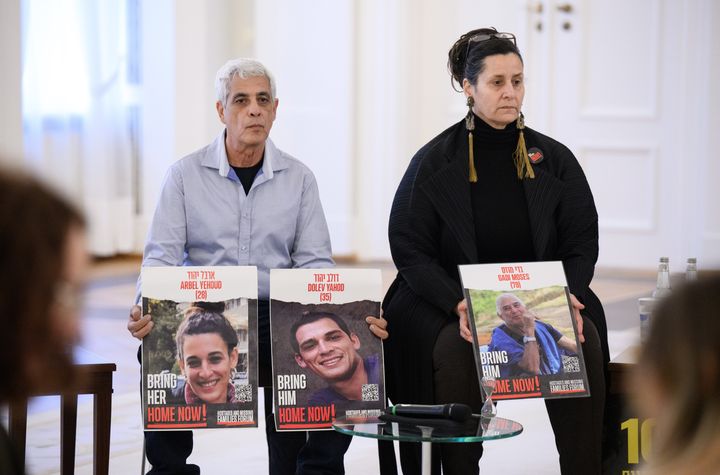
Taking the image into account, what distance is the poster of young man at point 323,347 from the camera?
288cm

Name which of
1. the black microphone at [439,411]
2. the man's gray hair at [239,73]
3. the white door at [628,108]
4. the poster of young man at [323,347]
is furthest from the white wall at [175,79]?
the black microphone at [439,411]

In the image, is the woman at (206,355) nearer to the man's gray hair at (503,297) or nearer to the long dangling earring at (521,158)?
the man's gray hair at (503,297)

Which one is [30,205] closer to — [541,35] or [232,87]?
[232,87]

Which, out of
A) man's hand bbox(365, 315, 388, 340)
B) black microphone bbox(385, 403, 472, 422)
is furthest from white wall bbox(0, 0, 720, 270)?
black microphone bbox(385, 403, 472, 422)

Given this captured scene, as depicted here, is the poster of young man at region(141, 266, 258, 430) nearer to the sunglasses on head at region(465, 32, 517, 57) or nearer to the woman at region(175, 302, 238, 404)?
the woman at region(175, 302, 238, 404)

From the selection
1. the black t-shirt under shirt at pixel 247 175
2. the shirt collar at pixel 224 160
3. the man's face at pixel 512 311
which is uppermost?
the shirt collar at pixel 224 160

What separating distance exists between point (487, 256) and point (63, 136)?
5.69m

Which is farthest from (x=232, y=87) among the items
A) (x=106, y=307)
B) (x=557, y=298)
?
(x=106, y=307)

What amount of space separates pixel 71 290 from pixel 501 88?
239cm

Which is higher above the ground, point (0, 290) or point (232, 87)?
point (232, 87)

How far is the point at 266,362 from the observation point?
3.12 meters

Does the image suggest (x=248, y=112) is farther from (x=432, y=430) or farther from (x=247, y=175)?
(x=432, y=430)

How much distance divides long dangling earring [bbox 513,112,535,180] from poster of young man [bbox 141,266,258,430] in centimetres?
90

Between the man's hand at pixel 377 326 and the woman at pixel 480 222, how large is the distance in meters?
0.17
